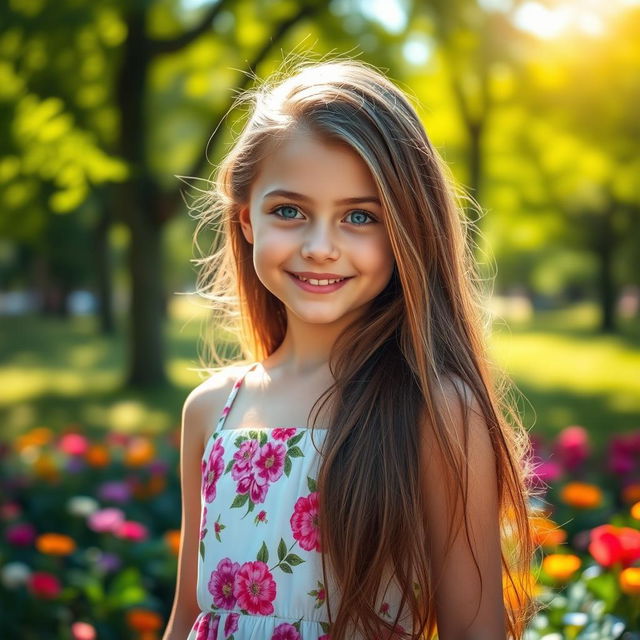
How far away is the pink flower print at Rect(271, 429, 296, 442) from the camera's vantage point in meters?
1.79

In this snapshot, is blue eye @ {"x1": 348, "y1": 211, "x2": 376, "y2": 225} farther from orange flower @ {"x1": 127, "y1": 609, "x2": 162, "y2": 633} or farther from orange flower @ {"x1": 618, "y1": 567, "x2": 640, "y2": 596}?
orange flower @ {"x1": 127, "y1": 609, "x2": 162, "y2": 633}

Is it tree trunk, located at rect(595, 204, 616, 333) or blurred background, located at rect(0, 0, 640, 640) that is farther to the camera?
tree trunk, located at rect(595, 204, 616, 333)

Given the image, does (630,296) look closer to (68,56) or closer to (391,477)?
(68,56)

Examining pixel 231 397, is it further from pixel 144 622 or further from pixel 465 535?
pixel 144 622

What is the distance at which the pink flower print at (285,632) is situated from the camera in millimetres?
1685

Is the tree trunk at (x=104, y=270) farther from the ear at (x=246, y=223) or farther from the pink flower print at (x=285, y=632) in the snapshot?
the pink flower print at (x=285, y=632)

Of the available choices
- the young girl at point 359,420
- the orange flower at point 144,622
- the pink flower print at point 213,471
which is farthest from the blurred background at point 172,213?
the pink flower print at point 213,471

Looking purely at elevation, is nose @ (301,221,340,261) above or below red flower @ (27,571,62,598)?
above

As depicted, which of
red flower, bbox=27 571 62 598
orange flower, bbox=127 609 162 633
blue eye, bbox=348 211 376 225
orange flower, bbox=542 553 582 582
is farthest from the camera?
red flower, bbox=27 571 62 598

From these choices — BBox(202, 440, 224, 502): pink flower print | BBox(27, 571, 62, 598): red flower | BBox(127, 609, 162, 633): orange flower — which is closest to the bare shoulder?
BBox(202, 440, 224, 502): pink flower print

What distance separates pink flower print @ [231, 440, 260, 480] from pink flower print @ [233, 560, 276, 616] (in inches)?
6.8

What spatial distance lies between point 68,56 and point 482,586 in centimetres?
921

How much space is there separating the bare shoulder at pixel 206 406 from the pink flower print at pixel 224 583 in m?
0.32

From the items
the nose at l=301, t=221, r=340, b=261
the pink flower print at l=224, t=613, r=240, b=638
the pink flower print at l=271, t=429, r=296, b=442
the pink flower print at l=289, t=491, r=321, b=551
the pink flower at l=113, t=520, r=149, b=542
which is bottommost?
the pink flower at l=113, t=520, r=149, b=542
